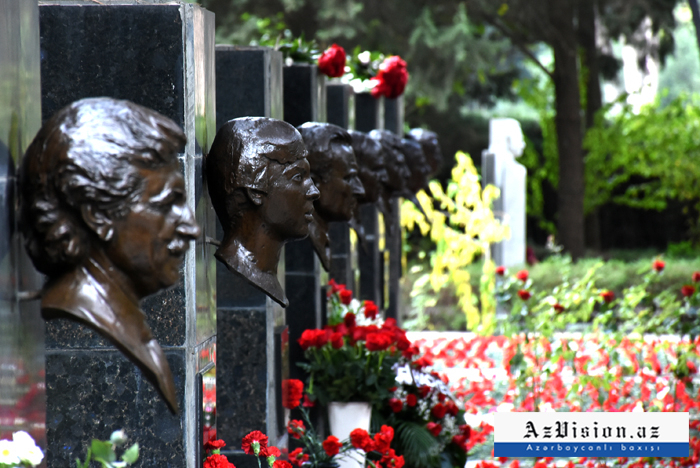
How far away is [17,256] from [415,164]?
5290 millimetres

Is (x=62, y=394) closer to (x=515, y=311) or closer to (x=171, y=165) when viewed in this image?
(x=171, y=165)

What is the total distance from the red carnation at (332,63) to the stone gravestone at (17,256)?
114 inches

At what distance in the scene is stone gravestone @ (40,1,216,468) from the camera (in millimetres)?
2654

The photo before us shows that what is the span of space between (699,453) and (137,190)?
13.7 feet

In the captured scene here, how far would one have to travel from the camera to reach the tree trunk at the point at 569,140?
13.9 metres

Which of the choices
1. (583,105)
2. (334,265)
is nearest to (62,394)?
(334,265)

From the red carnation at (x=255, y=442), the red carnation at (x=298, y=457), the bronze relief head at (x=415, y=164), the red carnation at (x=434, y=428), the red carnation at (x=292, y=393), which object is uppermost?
the bronze relief head at (x=415, y=164)

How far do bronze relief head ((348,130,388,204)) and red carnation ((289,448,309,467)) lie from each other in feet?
4.73

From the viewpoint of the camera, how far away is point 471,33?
1197 centimetres

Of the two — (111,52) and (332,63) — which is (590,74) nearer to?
(332,63)

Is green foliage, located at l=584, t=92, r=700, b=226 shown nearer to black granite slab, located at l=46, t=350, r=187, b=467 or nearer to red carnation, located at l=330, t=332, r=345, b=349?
red carnation, located at l=330, t=332, r=345, b=349

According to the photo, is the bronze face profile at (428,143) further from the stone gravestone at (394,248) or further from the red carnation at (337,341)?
the red carnation at (337,341)

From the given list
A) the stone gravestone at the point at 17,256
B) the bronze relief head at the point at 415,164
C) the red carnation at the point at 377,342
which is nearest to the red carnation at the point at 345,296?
the red carnation at the point at 377,342

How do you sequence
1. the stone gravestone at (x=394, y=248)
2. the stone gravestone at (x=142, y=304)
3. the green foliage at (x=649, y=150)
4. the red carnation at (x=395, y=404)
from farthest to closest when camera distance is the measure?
the green foliage at (x=649, y=150) → the stone gravestone at (x=394, y=248) → the red carnation at (x=395, y=404) → the stone gravestone at (x=142, y=304)
